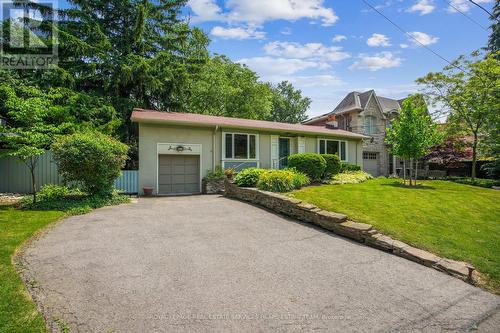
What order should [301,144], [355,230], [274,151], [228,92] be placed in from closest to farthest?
[355,230] → [274,151] → [301,144] → [228,92]

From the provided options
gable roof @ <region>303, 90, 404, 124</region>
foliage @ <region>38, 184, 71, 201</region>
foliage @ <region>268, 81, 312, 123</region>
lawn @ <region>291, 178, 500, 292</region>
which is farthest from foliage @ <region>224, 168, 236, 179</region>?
foliage @ <region>268, 81, 312, 123</region>

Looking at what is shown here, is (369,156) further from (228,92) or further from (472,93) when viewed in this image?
(228,92)

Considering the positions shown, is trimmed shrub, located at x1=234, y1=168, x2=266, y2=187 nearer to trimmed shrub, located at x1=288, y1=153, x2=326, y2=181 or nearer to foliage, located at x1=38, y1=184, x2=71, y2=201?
trimmed shrub, located at x1=288, y1=153, x2=326, y2=181

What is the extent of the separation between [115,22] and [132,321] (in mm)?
20851

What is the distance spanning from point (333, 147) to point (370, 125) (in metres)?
9.31

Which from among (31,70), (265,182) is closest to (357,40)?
(265,182)

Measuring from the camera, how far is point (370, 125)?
2420cm

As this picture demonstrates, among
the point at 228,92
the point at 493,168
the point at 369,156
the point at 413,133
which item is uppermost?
the point at 228,92

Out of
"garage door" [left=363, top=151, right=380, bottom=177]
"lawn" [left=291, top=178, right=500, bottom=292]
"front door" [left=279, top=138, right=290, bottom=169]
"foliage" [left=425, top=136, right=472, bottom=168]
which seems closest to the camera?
"lawn" [left=291, top=178, right=500, bottom=292]

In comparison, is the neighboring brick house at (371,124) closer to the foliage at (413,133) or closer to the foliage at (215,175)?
the foliage at (413,133)

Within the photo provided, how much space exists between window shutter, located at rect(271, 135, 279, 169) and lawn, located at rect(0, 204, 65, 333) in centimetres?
1062

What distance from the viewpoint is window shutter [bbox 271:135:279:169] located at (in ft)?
48.8

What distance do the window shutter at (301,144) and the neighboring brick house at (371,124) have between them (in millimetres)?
8486

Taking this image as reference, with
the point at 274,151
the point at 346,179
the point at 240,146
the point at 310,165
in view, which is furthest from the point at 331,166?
the point at 240,146
